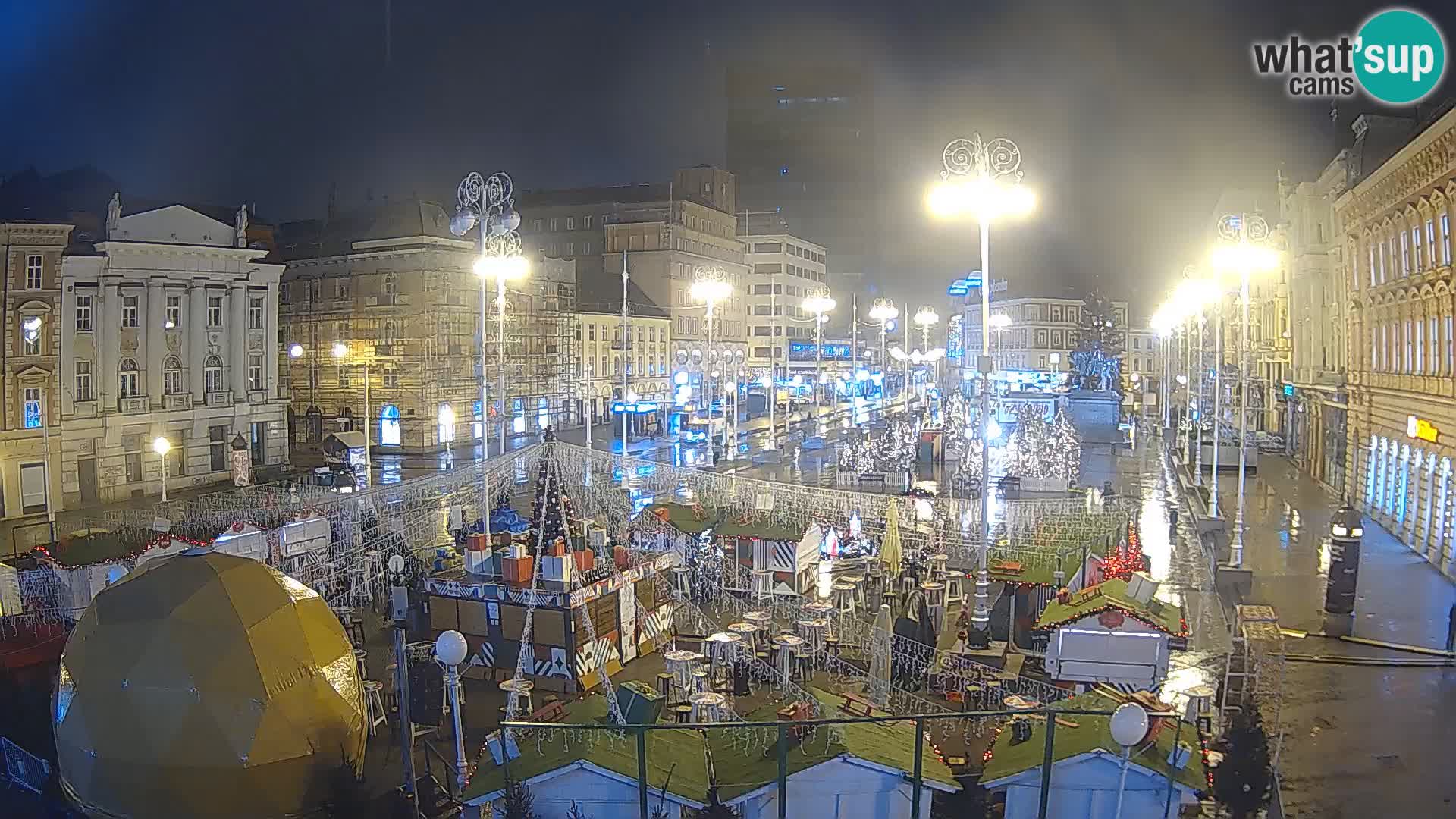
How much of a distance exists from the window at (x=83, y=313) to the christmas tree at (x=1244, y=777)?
125 feet

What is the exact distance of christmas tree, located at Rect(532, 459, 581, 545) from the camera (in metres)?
16.9

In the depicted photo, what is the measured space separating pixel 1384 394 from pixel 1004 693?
21.8 metres

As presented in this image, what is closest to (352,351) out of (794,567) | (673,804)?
(794,567)

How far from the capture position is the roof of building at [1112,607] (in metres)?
15.1

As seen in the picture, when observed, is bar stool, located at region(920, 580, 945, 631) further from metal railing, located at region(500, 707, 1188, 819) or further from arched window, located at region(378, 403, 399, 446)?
arched window, located at region(378, 403, 399, 446)

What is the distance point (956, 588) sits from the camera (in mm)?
22359

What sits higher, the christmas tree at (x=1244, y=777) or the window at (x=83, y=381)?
the window at (x=83, y=381)

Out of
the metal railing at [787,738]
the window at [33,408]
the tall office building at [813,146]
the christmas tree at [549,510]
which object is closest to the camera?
the metal railing at [787,738]

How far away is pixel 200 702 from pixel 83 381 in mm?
31284

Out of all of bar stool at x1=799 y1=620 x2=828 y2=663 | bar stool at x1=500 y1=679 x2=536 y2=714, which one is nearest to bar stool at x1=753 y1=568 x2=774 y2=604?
bar stool at x1=799 y1=620 x2=828 y2=663

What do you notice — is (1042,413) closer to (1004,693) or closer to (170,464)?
(170,464)

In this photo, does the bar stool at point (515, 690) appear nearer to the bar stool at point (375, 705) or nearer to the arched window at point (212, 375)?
the bar stool at point (375, 705)

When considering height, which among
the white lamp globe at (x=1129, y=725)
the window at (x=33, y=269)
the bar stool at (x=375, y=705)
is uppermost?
the window at (x=33, y=269)

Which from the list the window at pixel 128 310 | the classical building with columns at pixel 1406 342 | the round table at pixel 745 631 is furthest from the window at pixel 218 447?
the classical building with columns at pixel 1406 342
